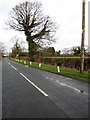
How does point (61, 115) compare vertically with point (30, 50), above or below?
below

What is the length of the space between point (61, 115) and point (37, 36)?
105ft

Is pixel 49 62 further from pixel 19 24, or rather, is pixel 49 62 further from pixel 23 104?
pixel 23 104

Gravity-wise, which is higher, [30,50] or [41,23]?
[41,23]

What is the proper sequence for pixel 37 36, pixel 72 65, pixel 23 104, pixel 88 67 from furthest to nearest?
pixel 37 36 < pixel 72 65 < pixel 88 67 < pixel 23 104

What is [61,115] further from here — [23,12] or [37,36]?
[23,12]

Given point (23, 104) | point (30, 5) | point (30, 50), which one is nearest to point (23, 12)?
point (30, 5)

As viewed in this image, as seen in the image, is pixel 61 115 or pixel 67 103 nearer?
pixel 61 115

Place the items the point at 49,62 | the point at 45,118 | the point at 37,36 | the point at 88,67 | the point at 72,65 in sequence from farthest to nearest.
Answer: the point at 37,36, the point at 49,62, the point at 72,65, the point at 88,67, the point at 45,118

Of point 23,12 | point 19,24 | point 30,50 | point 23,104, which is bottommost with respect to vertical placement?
point 23,104

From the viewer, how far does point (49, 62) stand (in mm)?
30672

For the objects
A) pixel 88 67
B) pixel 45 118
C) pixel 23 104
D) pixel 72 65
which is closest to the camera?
pixel 45 118

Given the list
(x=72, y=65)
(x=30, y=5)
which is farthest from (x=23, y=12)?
(x=72, y=65)

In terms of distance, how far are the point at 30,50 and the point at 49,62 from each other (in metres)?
7.31

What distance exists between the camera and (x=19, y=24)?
1444 inches
